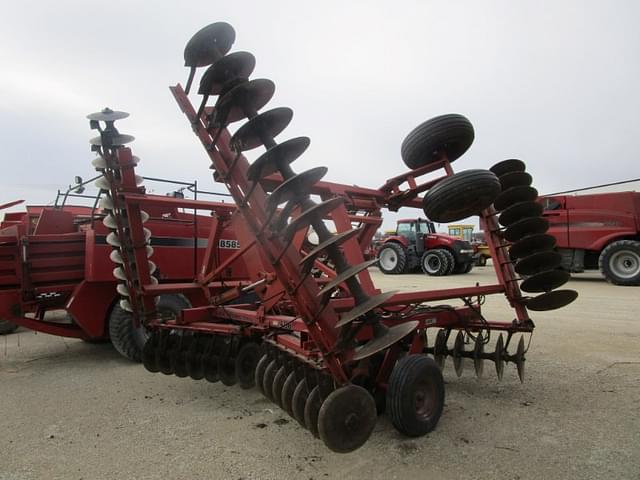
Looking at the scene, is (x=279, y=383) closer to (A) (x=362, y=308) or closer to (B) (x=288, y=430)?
(B) (x=288, y=430)

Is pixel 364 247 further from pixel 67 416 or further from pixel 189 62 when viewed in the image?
pixel 67 416

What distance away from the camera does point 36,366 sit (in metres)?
4.45

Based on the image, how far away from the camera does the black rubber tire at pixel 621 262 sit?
1045 cm

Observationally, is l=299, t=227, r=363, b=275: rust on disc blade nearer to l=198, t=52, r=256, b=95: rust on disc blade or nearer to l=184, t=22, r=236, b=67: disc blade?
l=198, t=52, r=256, b=95: rust on disc blade

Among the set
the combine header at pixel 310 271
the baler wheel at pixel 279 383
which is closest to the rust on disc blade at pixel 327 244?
the combine header at pixel 310 271

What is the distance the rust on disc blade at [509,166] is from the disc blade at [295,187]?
8.10 ft

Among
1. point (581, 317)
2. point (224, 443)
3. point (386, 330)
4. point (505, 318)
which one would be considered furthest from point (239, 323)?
point (581, 317)

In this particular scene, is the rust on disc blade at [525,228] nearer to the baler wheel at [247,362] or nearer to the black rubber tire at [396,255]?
the baler wheel at [247,362]

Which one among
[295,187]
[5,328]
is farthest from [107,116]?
[5,328]

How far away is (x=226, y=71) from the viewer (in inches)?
83.2

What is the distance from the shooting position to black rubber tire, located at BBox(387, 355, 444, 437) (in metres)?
2.41

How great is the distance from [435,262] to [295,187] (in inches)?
531

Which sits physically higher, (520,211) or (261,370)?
(520,211)

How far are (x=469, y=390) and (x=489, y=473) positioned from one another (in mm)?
1286
